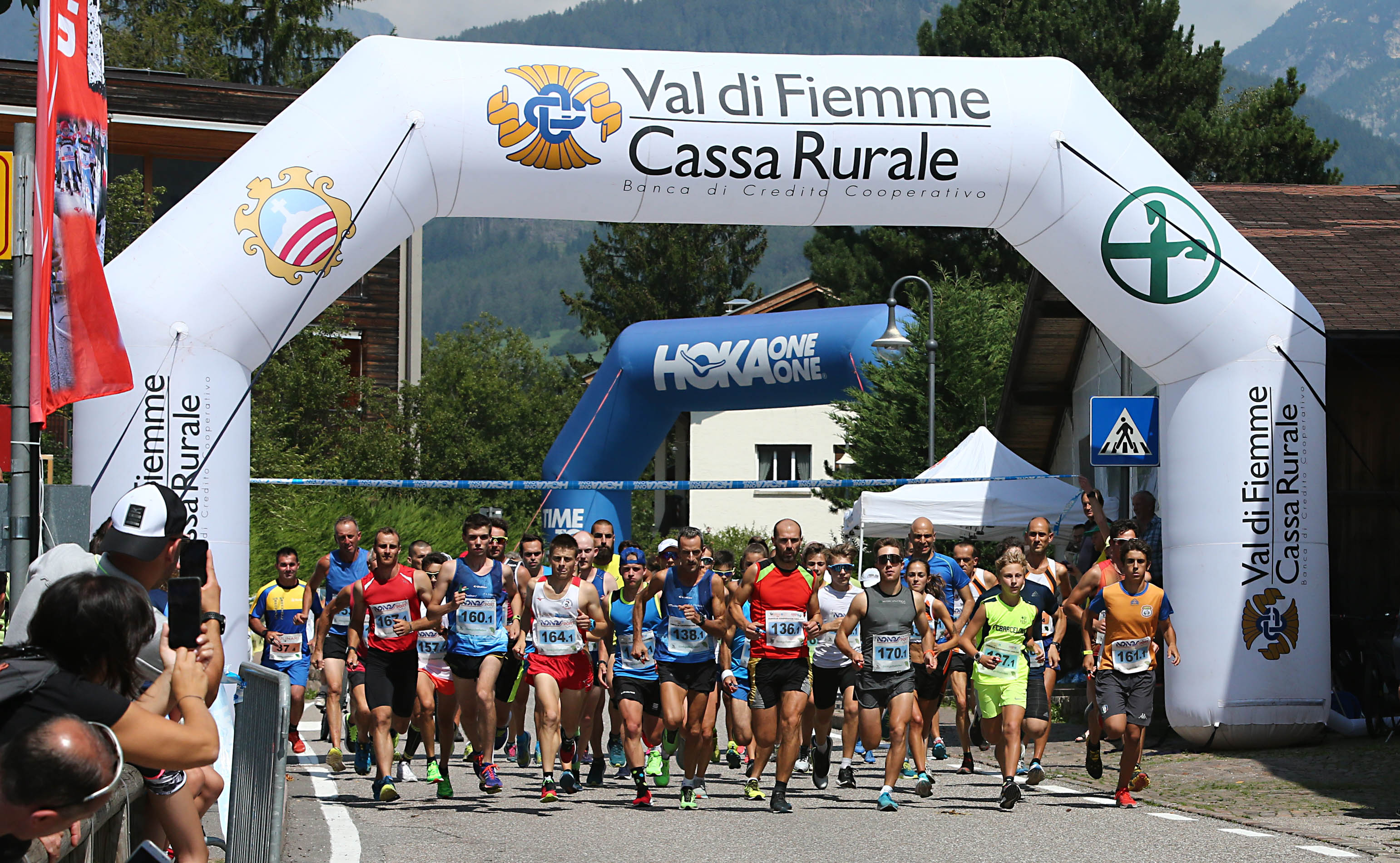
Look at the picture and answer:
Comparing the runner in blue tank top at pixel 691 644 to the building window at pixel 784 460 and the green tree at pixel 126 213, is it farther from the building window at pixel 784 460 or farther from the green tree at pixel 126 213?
the building window at pixel 784 460

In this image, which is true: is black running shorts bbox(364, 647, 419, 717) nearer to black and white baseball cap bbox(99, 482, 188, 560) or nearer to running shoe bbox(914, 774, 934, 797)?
running shoe bbox(914, 774, 934, 797)

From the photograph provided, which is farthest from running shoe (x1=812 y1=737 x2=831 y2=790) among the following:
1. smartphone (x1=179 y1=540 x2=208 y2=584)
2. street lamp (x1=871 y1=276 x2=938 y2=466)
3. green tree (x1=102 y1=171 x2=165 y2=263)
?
green tree (x1=102 y1=171 x2=165 y2=263)

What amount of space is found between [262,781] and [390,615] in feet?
14.7

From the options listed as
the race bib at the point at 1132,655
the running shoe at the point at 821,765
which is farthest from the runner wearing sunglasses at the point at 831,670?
the race bib at the point at 1132,655

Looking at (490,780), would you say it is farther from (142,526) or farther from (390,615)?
(142,526)

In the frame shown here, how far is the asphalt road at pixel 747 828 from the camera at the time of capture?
29.2ft

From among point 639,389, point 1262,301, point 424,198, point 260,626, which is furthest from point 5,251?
point 639,389

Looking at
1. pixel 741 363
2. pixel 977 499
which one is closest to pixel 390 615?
pixel 977 499

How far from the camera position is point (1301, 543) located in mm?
12977

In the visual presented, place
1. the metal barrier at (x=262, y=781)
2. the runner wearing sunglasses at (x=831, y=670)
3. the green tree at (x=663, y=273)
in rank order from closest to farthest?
the metal barrier at (x=262, y=781) < the runner wearing sunglasses at (x=831, y=670) < the green tree at (x=663, y=273)

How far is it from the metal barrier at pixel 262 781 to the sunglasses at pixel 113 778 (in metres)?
3.46

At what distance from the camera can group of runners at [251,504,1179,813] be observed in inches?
449

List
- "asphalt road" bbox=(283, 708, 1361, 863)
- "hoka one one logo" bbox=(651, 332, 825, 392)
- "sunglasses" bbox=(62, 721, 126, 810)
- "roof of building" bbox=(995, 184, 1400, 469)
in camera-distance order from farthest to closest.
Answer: "hoka one one logo" bbox=(651, 332, 825, 392) → "roof of building" bbox=(995, 184, 1400, 469) → "asphalt road" bbox=(283, 708, 1361, 863) → "sunglasses" bbox=(62, 721, 126, 810)

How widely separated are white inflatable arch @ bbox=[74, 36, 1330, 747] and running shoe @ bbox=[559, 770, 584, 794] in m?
2.45
